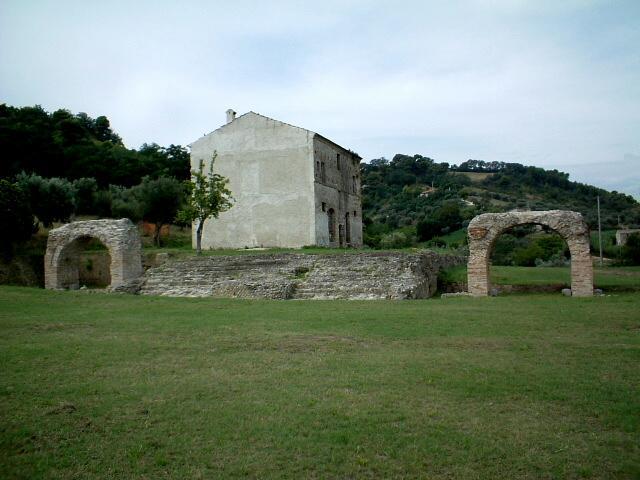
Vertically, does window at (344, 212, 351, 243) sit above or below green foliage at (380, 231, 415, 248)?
above

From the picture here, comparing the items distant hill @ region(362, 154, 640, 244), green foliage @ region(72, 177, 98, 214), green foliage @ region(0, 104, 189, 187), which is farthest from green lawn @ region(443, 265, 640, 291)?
green foliage @ region(0, 104, 189, 187)

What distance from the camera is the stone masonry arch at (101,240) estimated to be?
83.6ft

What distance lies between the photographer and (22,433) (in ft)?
20.6

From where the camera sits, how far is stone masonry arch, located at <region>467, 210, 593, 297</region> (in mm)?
20250

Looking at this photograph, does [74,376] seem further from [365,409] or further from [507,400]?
[507,400]

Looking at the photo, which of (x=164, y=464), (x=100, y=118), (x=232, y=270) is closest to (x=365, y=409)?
(x=164, y=464)

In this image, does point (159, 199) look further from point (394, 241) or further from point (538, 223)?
point (538, 223)

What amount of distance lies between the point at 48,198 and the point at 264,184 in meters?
12.6

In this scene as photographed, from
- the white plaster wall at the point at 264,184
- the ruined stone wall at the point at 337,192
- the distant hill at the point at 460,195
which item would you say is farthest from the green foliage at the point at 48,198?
the distant hill at the point at 460,195

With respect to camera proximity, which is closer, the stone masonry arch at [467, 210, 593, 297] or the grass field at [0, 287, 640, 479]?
the grass field at [0, 287, 640, 479]

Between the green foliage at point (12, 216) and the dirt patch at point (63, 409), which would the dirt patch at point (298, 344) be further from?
the green foliage at point (12, 216)

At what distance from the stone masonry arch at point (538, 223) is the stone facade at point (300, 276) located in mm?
2189

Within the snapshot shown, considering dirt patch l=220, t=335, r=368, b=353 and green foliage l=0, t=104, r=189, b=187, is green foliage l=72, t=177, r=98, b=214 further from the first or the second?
dirt patch l=220, t=335, r=368, b=353

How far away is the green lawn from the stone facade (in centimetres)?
137
